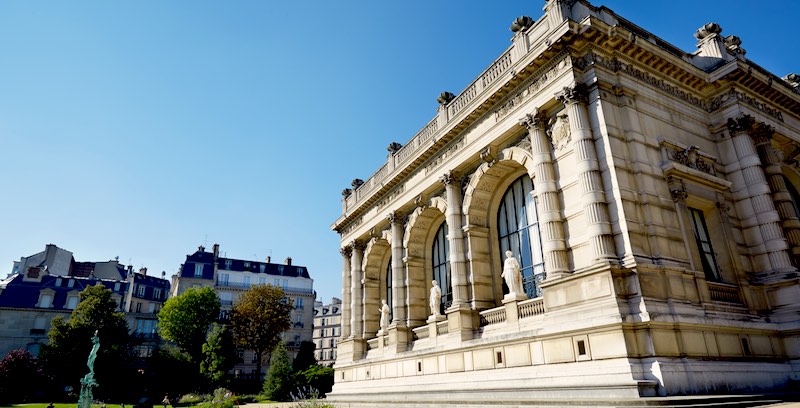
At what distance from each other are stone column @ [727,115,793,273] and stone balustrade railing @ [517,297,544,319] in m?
7.79

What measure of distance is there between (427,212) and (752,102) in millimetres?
14546

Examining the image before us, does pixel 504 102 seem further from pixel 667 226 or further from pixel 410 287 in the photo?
pixel 410 287

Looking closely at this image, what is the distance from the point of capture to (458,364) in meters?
18.7

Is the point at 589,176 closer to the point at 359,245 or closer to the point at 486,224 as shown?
the point at 486,224

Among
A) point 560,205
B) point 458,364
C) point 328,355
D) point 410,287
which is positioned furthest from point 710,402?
point 328,355

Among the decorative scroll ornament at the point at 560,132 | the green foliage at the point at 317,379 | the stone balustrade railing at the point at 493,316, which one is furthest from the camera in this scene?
the green foliage at the point at 317,379

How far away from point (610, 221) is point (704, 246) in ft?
16.0

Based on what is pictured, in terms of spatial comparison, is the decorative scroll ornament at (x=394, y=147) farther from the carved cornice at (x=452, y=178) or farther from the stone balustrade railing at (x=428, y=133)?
the carved cornice at (x=452, y=178)

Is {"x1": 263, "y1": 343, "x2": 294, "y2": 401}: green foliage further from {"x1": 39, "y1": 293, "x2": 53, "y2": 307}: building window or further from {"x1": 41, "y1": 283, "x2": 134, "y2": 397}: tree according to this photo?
{"x1": 39, "y1": 293, "x2": 53, "y2": 307}: building window

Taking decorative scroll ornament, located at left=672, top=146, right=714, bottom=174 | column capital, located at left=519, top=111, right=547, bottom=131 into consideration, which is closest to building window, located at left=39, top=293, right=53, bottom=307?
column capital, located at left=519, top=111, right=547, bottom=131

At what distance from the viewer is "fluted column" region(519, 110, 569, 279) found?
15.1 metres

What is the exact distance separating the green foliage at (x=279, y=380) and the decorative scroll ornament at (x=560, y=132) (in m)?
31.8

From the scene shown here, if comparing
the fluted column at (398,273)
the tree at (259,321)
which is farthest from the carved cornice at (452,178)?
the tree at (259,321)

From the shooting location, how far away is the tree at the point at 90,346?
40.0 meters
